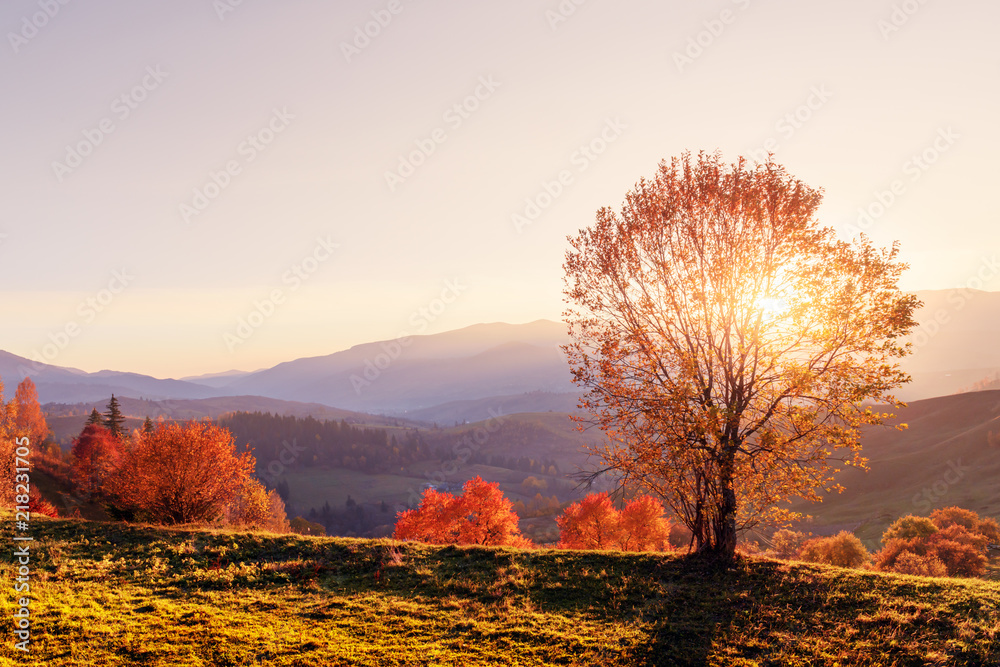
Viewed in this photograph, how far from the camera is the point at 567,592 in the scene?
Answer: 1747cm

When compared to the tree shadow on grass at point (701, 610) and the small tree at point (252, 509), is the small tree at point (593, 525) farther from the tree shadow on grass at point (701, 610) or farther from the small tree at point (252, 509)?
the small tree at point (252, 509)

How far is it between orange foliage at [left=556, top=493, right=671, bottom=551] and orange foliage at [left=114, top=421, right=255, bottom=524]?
42524 mm

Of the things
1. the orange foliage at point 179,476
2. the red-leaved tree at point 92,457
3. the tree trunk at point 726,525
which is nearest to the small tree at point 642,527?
the tree trunk at point 726,525

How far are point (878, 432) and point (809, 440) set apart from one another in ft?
711

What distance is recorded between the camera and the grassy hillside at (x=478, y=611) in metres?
12.0

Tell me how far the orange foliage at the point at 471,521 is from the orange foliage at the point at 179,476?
101 ft

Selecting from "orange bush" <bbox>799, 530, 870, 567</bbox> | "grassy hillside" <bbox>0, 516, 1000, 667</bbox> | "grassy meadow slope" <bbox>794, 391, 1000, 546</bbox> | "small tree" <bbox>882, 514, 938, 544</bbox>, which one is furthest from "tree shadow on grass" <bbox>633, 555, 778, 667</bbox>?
"grassy meadow slope" <bbox>794, 391, 1000, 546</bbox>

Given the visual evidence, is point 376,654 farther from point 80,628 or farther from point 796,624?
point 796,624

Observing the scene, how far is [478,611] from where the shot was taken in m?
15.4

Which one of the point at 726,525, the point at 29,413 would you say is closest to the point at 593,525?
the point at 726,525

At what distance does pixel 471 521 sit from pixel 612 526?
60.9 ft

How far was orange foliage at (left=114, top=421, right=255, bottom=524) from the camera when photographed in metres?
32.5

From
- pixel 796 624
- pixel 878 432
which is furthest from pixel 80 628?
pixel 878 432

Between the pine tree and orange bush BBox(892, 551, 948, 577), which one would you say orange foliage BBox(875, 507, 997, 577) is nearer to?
orange bush BBox(892, 551, 948, 577)
